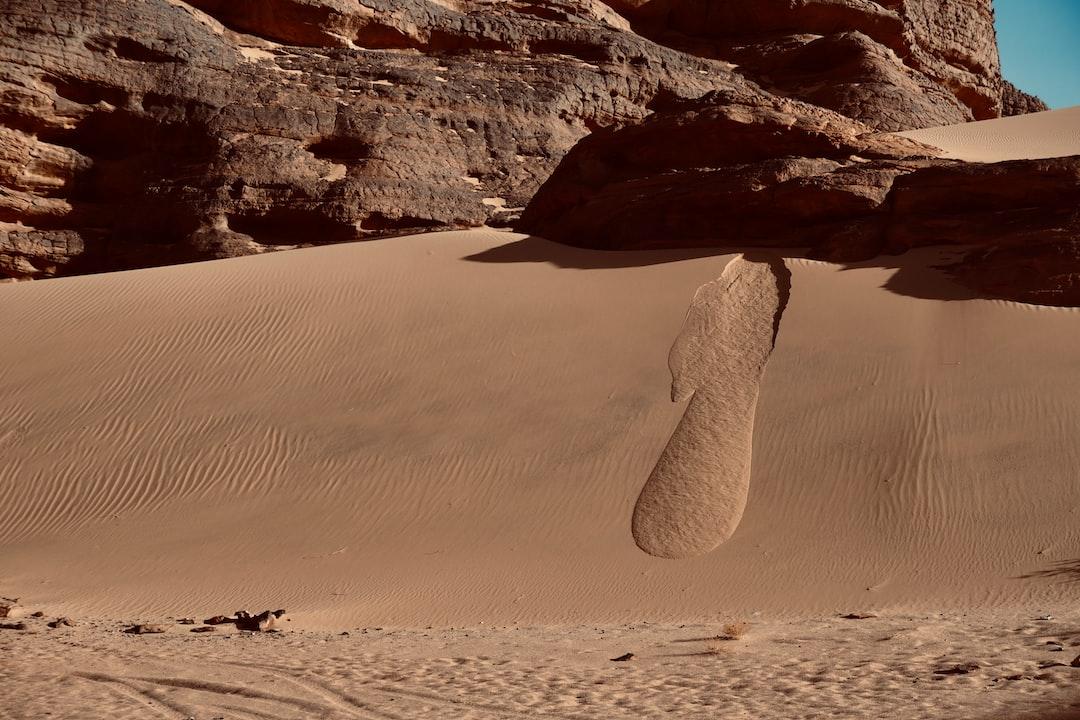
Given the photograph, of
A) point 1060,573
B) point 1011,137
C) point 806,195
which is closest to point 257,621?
point 1060,573

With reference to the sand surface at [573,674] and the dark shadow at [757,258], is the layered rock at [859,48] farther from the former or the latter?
the sand surface at [573,674]

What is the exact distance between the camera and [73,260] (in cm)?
1756

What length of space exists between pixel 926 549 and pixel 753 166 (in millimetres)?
7138

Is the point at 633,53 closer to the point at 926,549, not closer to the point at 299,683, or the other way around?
the point at 926,549

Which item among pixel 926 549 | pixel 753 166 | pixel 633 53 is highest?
pixel 633 53

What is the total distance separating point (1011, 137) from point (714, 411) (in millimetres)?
17013

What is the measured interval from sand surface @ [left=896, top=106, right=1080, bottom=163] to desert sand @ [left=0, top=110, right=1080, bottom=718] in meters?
10.7

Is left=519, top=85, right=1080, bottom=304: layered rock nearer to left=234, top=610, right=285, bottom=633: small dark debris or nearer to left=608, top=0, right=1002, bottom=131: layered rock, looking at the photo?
left=234, top=610, right=285, bottom=633: small dark debris

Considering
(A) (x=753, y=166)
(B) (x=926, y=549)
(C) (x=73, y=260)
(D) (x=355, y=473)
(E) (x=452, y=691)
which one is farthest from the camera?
(C) (x=73, y=260)

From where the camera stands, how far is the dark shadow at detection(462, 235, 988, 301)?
12.5 metres

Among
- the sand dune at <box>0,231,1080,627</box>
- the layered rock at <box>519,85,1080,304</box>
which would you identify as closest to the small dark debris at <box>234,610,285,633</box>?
the sand dune at <box>0,231,1080,627</box>

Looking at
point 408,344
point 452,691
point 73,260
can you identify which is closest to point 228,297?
point 408,344

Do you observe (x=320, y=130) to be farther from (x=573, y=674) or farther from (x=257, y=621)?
(x=573, y=674)

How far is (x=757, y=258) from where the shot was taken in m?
13.9
